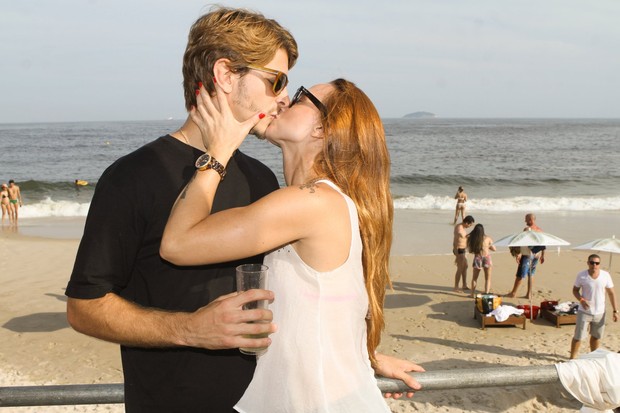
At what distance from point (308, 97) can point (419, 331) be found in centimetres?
965

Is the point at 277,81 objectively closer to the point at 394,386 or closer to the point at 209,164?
the point at 209,164

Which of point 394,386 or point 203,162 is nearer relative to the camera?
point 203,162

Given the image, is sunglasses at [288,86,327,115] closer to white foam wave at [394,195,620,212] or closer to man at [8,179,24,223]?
man at [8,179,24,223]

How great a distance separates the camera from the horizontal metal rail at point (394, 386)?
1.98 metres

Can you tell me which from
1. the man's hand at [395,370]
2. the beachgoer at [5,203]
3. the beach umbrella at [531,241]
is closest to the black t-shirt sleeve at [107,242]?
the man's hand at [395,370]

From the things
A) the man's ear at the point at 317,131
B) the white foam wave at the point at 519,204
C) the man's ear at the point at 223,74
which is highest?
the man's ear at the point at 223,74

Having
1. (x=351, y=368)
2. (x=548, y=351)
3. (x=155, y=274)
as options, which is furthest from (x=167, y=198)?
(x=548, y=351)

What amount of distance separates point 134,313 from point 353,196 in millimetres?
774

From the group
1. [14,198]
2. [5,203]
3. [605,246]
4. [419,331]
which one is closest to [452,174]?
[14,198]

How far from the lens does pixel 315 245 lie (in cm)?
180

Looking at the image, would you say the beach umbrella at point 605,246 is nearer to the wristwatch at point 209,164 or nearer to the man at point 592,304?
the man at point 592,304

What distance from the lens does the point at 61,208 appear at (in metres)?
27.0

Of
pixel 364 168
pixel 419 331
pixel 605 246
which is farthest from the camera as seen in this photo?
pixel 605 246

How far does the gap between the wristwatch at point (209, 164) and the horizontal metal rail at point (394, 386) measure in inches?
31.2
